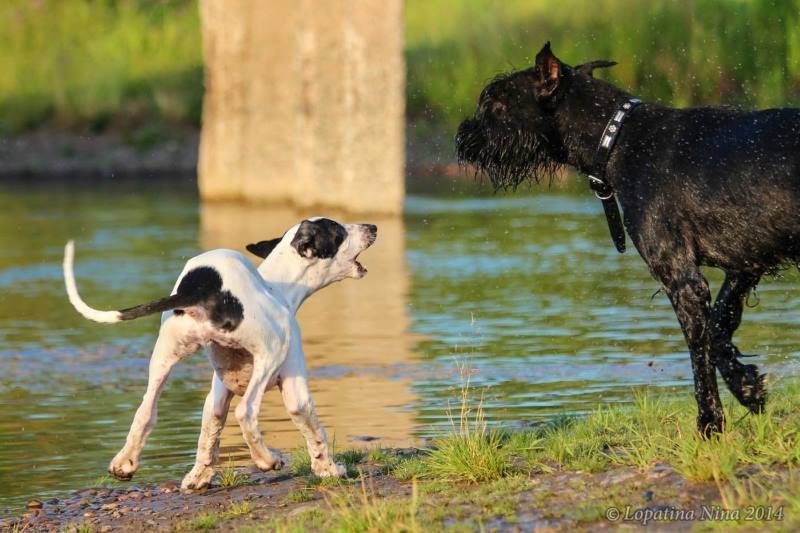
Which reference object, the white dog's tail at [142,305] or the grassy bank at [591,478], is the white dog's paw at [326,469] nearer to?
the grassy bank at [591,478]

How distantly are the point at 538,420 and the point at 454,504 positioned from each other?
2.56m

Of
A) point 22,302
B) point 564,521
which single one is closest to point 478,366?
point 564,521

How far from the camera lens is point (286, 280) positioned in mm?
8547

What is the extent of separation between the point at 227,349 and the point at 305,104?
49.4 feet

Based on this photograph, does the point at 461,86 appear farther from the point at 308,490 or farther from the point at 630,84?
the point at 308,490

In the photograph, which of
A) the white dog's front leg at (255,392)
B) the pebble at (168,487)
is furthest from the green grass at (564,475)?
the pebble at (168,487)

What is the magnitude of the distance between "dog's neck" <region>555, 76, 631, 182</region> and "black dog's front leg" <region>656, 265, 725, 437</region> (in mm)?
834

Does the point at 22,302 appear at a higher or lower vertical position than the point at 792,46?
lower

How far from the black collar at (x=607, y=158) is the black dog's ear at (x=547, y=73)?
0.36 metres

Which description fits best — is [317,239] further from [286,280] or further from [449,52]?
[449,52]

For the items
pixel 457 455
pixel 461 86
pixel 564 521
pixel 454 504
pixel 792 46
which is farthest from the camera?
pixel 461 86

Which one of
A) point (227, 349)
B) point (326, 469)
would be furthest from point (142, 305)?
point (326, 469)

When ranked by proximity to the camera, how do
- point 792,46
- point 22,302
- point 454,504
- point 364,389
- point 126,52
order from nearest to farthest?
point 454,504, point 364,389, point 22,302, point 792,46, point 126,52

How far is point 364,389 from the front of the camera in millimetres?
11047
